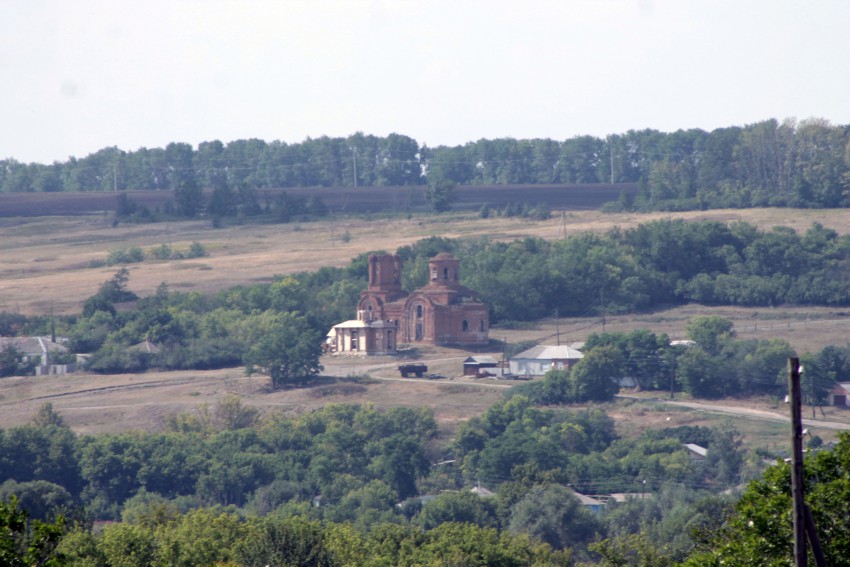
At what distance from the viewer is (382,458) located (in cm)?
7175

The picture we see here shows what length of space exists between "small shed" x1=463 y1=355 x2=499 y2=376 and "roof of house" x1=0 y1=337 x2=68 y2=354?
25810 millimetres

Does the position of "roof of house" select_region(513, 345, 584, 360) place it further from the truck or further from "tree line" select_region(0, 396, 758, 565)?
"tree line" select_region(0, 396, 758, 565)

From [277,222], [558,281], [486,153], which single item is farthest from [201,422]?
[486,153]

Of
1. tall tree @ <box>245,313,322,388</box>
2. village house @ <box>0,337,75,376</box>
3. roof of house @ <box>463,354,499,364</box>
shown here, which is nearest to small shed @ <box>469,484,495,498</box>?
roof of house @ <box>463,354,499,364</box>

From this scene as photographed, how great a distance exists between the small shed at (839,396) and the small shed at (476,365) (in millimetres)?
19881

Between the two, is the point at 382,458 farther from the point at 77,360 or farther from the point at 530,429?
the point at 77,360

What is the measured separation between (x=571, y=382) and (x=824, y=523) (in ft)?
211

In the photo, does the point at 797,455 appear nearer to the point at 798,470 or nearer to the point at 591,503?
the point at 798,470

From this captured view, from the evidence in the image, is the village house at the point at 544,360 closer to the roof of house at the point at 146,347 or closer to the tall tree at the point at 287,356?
the tall tree at the point at 287,356

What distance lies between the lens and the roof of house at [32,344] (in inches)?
3740

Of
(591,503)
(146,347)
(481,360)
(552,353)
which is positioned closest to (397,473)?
(591,503)

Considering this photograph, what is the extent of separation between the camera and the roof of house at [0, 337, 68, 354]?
95000mm

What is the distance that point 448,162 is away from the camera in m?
179

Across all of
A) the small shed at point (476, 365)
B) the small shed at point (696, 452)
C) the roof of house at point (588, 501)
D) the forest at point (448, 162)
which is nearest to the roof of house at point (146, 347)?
the small shed at point (476, 365)
